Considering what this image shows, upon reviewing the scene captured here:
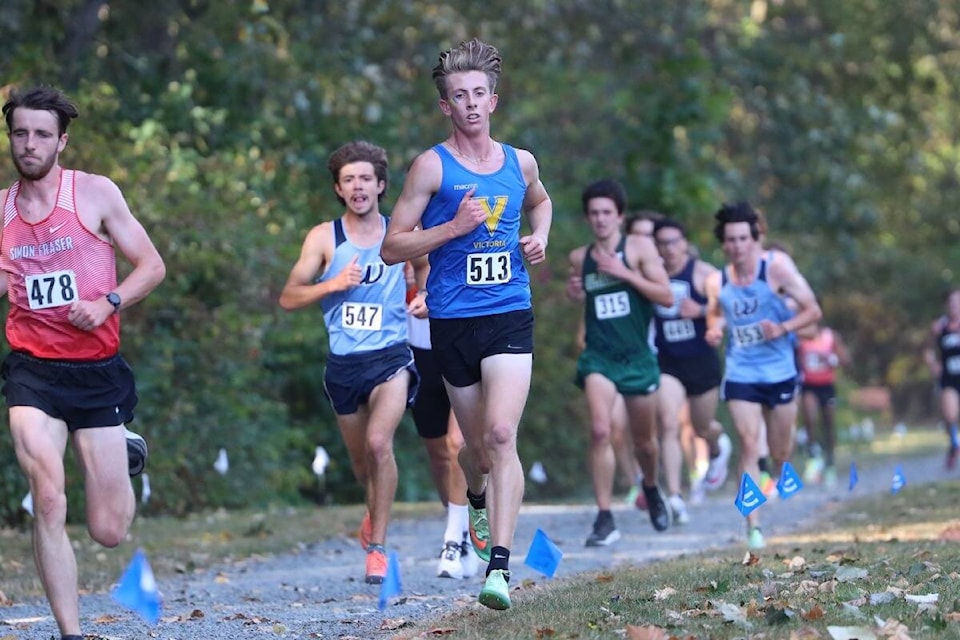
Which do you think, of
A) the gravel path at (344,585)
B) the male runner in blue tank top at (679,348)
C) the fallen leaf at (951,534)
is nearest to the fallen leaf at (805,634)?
the gravel path at (344,585)

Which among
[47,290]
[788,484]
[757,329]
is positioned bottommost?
[788,484]

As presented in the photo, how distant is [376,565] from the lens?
9.09 m

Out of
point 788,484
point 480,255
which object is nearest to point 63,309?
point 480,255

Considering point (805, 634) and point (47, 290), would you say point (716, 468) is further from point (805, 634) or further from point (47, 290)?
point (47, 290)

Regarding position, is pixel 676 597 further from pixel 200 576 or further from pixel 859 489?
pixel 859 489

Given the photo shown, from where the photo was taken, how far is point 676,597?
24.2 feet

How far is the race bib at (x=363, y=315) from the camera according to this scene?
930cm

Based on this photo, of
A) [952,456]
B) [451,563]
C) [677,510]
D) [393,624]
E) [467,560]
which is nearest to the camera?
[393,624]

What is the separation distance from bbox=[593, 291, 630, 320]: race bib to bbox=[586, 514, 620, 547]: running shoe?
1.34 metres

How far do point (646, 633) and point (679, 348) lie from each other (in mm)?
8426

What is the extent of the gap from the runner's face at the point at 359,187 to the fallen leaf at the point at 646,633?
370 centimetres

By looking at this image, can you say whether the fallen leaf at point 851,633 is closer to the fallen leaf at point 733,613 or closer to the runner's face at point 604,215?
the fallen leaf at point 733,613

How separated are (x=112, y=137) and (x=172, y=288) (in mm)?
1789

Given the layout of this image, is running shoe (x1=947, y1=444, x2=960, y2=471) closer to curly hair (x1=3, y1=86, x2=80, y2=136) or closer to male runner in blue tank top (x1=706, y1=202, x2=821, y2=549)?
male runner in blue tank top (x1=706, y1=202, x2=821, y2=549)
